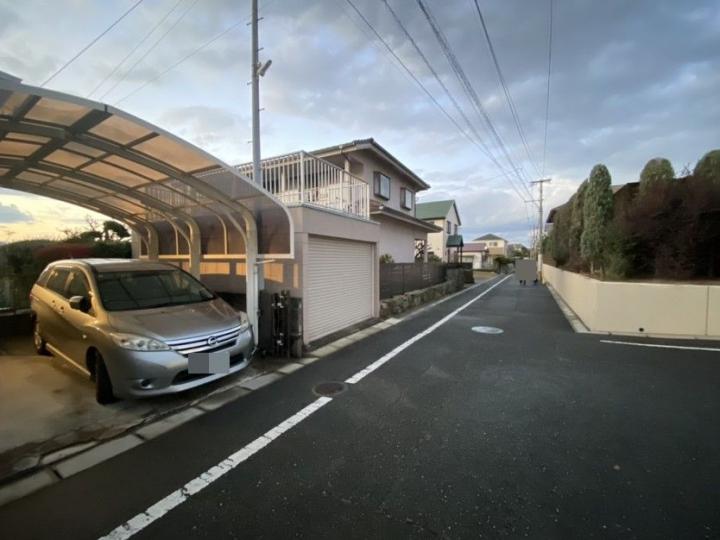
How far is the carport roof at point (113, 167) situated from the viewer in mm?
3111

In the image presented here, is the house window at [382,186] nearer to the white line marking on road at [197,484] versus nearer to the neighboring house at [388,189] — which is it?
the neighboring house at [388,189]

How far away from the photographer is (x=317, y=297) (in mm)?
6320

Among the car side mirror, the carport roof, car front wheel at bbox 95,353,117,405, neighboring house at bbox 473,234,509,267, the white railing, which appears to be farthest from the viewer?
neighboring house at bbox 473,234,509,267

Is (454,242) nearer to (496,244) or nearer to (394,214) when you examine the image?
(394,214)

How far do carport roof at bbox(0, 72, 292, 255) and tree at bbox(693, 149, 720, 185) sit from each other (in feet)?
32.0

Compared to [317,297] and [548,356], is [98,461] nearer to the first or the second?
[317,297]

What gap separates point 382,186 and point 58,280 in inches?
455

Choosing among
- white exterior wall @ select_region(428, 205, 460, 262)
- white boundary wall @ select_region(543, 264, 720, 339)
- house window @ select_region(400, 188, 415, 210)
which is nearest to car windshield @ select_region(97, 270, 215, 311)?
white boundary wall @ select_region(543, 264, 720, 339)

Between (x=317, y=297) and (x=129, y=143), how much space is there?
370cm

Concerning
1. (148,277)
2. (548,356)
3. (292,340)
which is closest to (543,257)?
(548,356)

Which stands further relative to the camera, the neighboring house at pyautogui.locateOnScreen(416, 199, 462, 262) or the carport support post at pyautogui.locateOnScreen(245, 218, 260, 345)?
the neighboring house at pyautogui.locateOnScreen(416, 199, 462, 262)

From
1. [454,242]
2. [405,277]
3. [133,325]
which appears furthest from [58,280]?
[454,242]

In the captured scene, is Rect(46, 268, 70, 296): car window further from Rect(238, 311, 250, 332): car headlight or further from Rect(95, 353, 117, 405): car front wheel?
Rect(238, 311, 250, 332): car headlight

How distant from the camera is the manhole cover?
13.2ft
